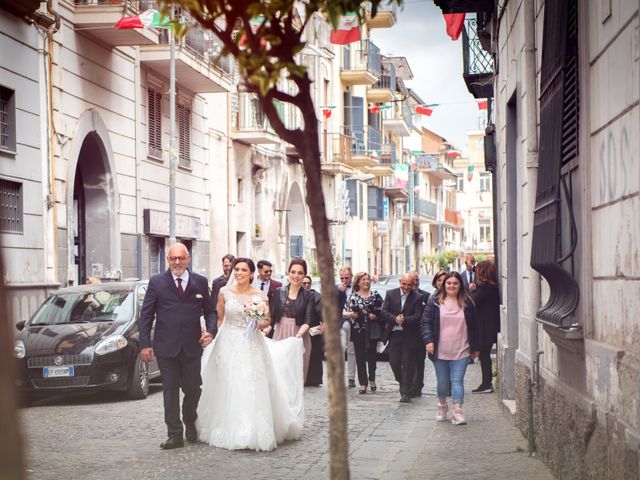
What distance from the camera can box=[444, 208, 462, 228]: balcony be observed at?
9094cm

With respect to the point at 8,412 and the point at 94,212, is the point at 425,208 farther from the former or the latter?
the point at 8,412

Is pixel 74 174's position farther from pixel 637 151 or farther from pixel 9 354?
pixel 9 354

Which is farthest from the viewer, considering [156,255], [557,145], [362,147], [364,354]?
[362,147]

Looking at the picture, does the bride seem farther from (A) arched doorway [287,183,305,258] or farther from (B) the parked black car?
(A) arched doorway [287,183,305,258]

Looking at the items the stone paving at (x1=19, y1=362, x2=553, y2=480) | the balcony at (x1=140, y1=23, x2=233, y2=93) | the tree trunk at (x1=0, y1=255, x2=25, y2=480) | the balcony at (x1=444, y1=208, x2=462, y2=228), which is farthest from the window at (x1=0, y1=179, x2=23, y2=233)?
the balcony at (x1=444, y1=208, x2=462, y2=228)

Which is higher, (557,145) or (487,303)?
(557,145)

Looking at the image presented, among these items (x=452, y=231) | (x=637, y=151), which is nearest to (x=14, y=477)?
(x=637, y=151)

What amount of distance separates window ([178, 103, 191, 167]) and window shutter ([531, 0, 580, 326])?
2091 centimetres

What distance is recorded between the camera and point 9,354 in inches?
124

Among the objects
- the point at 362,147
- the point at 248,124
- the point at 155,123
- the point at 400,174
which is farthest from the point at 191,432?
the point at 400,174

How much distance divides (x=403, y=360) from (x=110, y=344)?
12.2 ft

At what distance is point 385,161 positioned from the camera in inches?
2288

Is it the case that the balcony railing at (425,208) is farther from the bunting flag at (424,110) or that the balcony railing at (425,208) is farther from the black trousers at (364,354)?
the black trousers at (364,354)

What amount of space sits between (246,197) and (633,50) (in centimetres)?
2965
